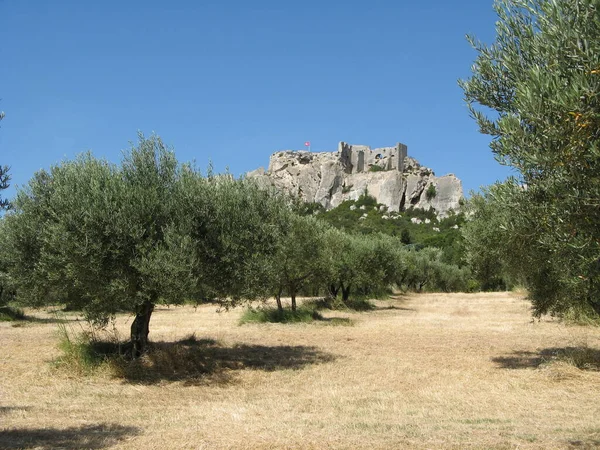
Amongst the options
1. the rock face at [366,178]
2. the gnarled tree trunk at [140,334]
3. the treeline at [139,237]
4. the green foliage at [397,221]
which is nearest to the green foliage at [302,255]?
the treeline at [139,237]

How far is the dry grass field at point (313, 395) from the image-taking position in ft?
27.7

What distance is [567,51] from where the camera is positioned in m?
7.25

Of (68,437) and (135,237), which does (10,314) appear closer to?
(135,237)

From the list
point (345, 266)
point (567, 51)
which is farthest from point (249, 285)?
point (345, 266)

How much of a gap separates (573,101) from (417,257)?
6330 cm

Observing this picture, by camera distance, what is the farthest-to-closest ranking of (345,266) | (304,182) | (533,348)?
1. (304,182)
2. (345,266)
3. (533,348)

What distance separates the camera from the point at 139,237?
516 inches

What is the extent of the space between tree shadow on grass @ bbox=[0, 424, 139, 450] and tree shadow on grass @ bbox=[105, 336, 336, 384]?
456 cm

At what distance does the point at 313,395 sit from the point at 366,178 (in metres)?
151

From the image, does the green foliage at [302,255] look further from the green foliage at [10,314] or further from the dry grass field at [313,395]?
the green foliage at [10,314]

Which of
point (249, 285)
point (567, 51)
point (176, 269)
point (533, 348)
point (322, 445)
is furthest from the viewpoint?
point (533, 348)

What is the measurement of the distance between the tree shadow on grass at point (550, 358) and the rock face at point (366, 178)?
112811 millimetres

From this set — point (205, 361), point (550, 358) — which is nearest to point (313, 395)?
point (205, 361)

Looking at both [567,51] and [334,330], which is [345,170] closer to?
[334,330]
